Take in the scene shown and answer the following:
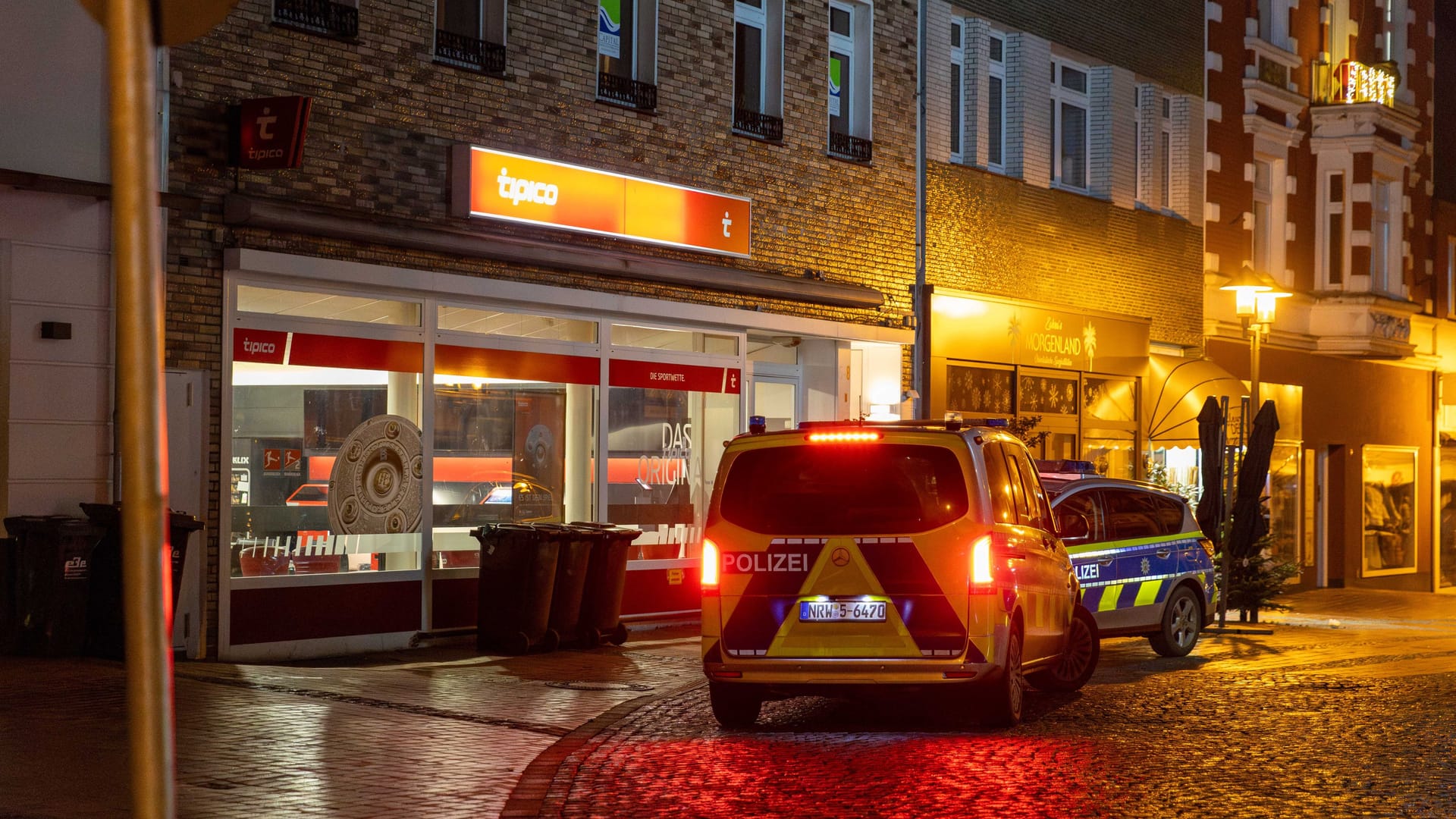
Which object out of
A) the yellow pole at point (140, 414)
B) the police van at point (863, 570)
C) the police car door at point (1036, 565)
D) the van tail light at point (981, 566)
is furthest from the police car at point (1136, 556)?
the yellow pole at point (140, 414)

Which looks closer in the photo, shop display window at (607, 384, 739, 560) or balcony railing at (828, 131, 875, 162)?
shop display window at (607, 384, 739, 560)

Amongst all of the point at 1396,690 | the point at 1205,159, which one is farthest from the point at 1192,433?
the point at 1396,690

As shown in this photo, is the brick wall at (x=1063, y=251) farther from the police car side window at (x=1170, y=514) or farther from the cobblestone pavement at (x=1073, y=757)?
the cobblestone pavement at (x=1073, y=757)

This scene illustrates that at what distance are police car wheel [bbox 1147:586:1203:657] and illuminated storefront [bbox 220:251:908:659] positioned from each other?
523 centimetres

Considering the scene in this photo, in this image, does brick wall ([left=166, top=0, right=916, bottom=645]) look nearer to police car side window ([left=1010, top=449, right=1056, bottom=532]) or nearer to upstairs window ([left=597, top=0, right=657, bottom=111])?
upstairs window ([left=597, top=0, right=657, bottom=111])

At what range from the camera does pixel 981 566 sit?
1045 centimetres

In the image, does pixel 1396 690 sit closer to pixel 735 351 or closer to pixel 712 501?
pixel 712 501

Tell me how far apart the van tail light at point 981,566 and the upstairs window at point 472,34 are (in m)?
7.94

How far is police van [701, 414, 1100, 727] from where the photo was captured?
10445mm

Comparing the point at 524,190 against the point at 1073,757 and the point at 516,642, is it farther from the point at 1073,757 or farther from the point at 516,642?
the point at 1073,757

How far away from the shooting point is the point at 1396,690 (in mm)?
13547

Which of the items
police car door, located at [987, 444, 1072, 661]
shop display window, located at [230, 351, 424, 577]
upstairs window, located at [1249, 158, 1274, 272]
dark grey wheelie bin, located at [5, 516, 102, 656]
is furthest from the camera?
Answer: upstairs window, located at [1249, 158, 1274, 272]

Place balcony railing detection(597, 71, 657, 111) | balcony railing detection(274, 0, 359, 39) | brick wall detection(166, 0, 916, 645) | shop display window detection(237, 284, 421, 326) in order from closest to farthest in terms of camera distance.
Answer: brick wall detection(166, 0, 916, 645), shop display window detection(237, 284, 421, 326), balcony railing detection(274, 0, 359, 39), balcony railing detection(597, 71, 657, 111)

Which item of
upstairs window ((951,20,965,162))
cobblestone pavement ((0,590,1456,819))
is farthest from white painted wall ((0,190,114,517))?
upstairs window ((951,20,965,162))
